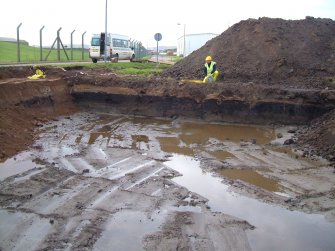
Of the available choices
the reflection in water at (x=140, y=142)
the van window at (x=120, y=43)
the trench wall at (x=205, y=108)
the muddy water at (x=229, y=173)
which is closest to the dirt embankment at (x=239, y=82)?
the trench wall at (x=205, y=108)

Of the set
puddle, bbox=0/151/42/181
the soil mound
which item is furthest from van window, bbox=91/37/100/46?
puddle, bbox=0/151/42/181

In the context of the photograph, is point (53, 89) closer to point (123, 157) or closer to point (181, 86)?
point (181, 86)

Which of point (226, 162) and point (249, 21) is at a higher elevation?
point (249, 21)

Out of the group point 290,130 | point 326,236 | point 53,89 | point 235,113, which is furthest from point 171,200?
point 53,89

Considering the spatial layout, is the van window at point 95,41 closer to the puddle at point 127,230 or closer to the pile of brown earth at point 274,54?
the pile of brown earth at point 274,54

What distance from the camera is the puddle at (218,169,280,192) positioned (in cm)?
736

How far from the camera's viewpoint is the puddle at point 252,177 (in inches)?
290

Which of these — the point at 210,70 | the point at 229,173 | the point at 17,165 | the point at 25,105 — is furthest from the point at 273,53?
the point at 17,165

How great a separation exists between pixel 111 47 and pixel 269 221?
1040 inches

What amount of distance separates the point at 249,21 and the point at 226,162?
13050mm

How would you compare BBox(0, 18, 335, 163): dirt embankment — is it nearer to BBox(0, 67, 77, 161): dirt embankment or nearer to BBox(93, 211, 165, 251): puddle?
BBox(0, 67, 77, 161): dirt embankment

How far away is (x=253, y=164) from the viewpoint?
8.57m

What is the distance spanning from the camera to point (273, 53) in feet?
56.8

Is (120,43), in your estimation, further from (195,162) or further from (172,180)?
(172,180)
